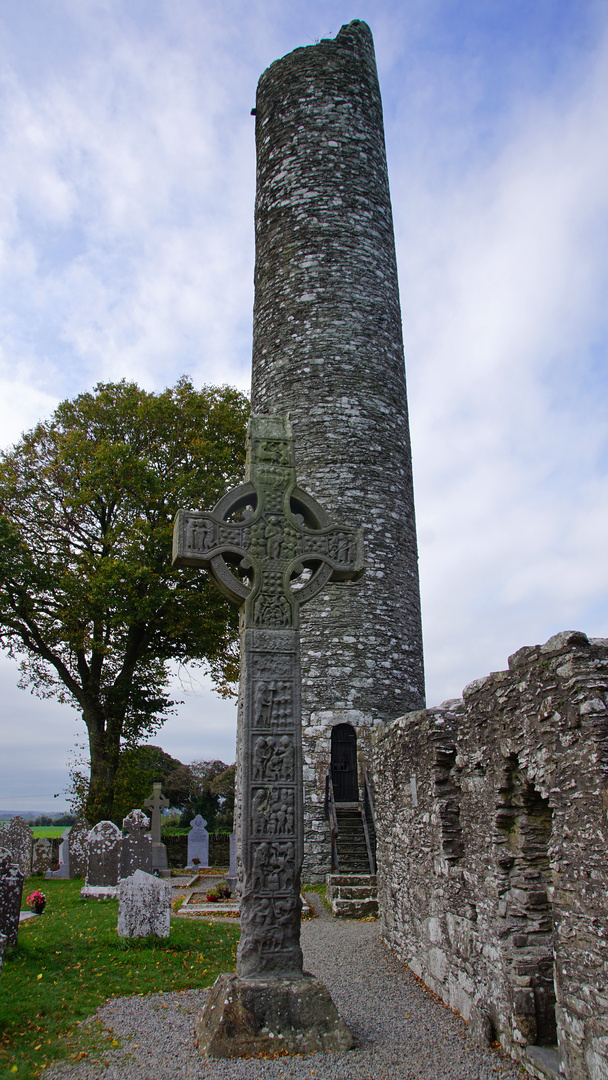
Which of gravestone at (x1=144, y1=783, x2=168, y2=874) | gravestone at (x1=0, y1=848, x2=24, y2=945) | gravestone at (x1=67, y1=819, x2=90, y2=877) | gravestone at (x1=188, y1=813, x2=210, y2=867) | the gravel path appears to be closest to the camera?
the gravel path

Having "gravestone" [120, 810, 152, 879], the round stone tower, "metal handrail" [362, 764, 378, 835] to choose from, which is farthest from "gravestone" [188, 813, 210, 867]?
"metal handrail" [362, 764, 378, 835]

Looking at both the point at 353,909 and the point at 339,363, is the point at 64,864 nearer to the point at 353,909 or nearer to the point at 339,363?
the point at 353,909

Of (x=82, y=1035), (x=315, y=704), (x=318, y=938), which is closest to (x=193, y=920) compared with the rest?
(x=318, y=938)

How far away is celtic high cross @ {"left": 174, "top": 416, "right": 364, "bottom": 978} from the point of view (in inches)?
167

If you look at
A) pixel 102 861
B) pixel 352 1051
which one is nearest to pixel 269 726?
pixel 352 1051

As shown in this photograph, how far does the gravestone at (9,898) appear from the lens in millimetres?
6332

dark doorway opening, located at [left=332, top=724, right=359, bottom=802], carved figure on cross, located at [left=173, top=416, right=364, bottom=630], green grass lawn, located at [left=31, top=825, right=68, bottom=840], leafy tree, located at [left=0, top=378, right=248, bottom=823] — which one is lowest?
green grass lawn, located at [left=31, top=825, right=68, bottom=840]

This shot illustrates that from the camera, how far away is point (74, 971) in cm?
604

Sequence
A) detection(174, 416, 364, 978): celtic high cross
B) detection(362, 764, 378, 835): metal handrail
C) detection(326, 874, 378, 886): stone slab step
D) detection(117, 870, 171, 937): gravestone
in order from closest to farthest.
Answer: detection(174, 416, 364, 978): celtic high cross < detection(117, 870, 171, 937): gravestone < detection(326, 874, 378, 886): stone slab step < detection(362, 764, 378, 835): metal handrail

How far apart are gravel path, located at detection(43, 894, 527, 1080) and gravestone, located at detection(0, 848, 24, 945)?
5.24 feet

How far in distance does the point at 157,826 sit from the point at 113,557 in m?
6.77

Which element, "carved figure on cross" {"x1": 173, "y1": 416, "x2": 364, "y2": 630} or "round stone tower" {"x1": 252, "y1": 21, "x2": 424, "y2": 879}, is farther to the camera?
"round stone tower" {"x1": 252, "y1": 21, "x2": 424, "y2": 879}

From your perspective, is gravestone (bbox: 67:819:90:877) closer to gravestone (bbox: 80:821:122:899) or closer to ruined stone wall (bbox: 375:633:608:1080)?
gravestone (bbox: 80:821:122:899)

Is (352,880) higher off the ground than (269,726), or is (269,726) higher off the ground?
(269,726)
